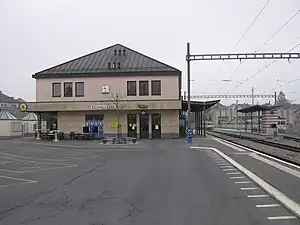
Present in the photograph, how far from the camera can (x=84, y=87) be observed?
50969 millimetres

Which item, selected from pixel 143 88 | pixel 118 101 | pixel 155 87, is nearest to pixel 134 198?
pixel 118 101

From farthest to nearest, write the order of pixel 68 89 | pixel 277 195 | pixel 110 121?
pixel 68 89 → pixel 110 121 → pixel 277 195

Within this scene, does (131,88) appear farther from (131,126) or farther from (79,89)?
(79,89)

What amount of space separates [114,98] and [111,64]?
506cm

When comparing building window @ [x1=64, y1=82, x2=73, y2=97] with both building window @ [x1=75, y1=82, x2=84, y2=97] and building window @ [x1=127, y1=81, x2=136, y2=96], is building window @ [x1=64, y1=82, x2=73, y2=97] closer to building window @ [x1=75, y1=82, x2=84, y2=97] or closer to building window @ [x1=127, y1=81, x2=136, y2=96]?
building window @ [x1=75, y1=82, x2=84, y2=97]

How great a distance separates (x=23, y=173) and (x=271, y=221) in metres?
11.3

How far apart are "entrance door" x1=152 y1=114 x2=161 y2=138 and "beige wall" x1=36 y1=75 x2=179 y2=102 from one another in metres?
2.31

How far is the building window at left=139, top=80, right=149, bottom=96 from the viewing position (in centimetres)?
4981

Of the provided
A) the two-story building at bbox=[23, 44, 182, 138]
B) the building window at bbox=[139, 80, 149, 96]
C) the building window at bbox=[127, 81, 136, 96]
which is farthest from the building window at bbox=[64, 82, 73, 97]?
the building window at bbox=[139, 80, 149, 96]

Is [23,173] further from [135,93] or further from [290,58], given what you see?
[135,93]

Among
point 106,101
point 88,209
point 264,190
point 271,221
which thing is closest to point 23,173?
point 88,209

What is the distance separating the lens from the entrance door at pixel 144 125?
49.9m

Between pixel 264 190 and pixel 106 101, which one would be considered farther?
pixel 106 101

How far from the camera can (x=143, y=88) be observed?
49969 mm
